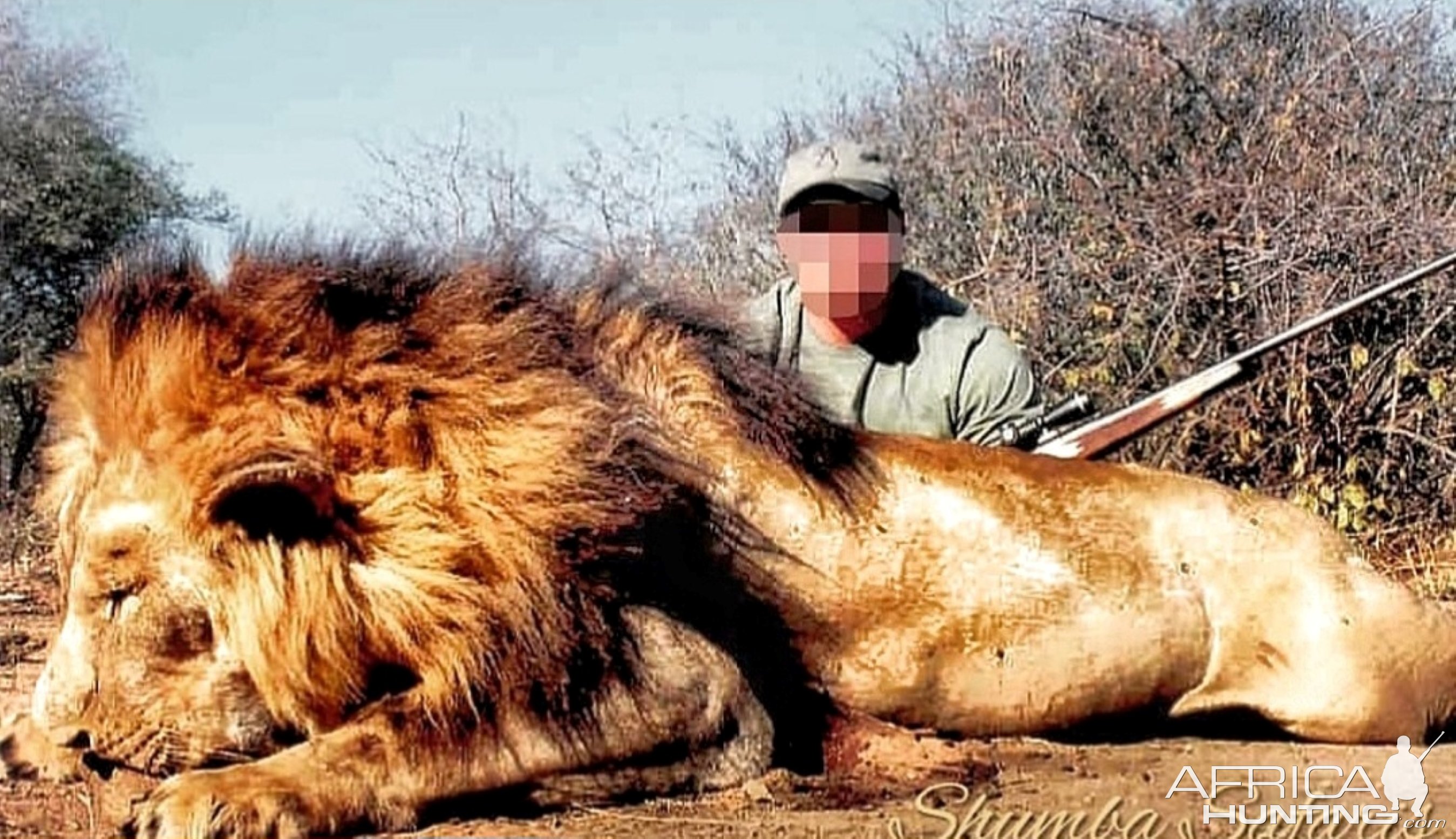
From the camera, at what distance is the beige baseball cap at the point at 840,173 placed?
4801 millimetres

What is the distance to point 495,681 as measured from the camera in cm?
314

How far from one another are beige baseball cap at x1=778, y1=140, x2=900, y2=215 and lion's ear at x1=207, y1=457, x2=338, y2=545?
1.94 metres

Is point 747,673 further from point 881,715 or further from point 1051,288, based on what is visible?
Result: point 1051,288

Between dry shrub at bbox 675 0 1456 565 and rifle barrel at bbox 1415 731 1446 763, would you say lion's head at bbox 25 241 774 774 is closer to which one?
rifle barrel at bbox 1415 731 1446 763

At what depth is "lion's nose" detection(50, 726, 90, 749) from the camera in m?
3.17

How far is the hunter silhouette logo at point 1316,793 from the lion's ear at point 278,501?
1470 mm

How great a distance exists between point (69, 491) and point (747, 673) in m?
1.16

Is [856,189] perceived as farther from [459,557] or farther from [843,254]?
[459,557]

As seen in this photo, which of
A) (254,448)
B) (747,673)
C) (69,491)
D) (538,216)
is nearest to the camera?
(254,448)

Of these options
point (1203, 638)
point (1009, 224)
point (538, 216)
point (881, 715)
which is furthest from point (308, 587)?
point (538, 216)

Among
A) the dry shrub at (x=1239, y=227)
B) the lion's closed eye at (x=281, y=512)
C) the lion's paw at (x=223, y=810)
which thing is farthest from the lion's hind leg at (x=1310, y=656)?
the dry shrub at (x=1239, y=227)

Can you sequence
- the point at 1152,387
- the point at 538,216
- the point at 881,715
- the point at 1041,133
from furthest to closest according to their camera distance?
the point at 538,216
the point at 1041,133
the point at 1152,387
the point at 881,715

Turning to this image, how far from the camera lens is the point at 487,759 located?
313 centimetres

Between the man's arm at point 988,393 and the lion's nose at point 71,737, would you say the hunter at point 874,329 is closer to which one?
the man's arm at point 988,393
